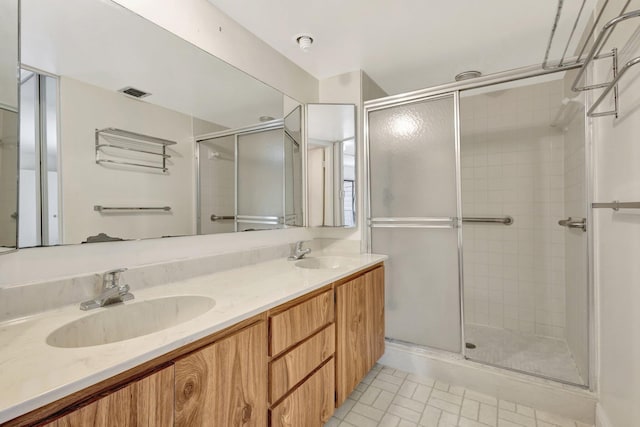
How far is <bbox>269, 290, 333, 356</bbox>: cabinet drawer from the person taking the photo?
1122 millimetres

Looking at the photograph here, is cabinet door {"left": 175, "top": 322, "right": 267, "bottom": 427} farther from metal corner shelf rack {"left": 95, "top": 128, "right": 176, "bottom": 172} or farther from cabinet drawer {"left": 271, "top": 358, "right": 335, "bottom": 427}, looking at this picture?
metal corner shelf rack {"left": 95, "top": 128, "right": 176, "bottom": 172}

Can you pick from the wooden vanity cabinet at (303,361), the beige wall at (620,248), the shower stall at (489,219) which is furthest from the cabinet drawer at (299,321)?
the beige wall at (620,248)

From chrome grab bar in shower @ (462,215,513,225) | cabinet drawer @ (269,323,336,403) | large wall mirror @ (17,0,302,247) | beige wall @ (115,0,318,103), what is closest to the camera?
large wall mirror @ (17,0,302,247)

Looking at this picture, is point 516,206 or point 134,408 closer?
point 134,408

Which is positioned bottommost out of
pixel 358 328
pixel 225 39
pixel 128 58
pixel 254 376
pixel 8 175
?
pixel 358 328

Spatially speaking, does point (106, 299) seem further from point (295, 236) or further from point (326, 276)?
point (295, 236)

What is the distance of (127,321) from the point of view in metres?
1.05

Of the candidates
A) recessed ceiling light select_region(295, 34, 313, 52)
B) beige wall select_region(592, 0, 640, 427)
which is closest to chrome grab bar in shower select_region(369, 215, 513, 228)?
beige wall select_region(592, 0, 640, 427)

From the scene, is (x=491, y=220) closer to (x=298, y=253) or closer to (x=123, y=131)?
(x=298, y=253)

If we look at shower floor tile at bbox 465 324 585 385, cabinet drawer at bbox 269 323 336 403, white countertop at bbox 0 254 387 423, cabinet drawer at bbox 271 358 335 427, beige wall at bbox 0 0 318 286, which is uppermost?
beige wall at bbox 0 0 318 286

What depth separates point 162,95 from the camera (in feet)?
4.47

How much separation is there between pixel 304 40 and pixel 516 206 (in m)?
2.29

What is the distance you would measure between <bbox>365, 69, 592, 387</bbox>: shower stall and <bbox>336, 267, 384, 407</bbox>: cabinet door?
1.00 ft

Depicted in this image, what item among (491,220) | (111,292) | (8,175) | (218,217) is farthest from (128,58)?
(491,220)
